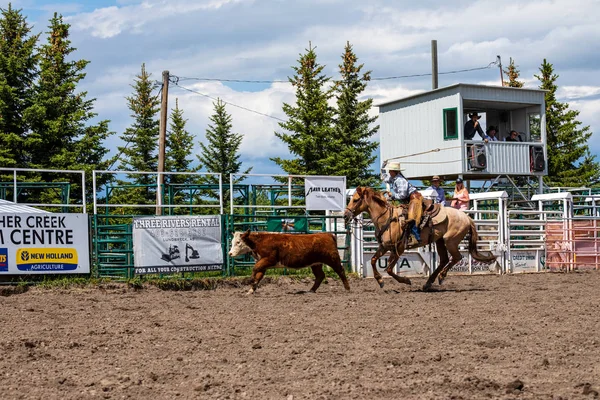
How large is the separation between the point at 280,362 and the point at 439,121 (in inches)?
759

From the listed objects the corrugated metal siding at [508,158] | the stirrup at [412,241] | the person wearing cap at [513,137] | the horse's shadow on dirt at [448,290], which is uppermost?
the person wearing cap at [513,137]

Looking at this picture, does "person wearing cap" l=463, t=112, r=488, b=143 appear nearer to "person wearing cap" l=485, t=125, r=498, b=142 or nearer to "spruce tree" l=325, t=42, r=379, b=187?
"person wearing cap" l=485, t=125, r=498, b=142

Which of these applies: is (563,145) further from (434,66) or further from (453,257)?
(453,257)

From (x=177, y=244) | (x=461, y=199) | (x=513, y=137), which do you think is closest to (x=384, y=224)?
(x=177, y=244)

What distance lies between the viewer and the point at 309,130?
34812 mm

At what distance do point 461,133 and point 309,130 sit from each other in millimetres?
10820

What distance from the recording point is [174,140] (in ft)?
129

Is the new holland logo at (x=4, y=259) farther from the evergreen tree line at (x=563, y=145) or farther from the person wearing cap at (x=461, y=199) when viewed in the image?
the evergreen tree line at (x=563, y=145)

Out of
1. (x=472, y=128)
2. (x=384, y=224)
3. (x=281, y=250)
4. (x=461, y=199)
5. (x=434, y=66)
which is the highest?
(x=434, y=66)

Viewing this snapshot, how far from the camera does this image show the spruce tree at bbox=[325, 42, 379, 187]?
34062 millimetres

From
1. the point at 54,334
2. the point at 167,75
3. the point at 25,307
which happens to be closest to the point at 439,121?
the point at 167,75

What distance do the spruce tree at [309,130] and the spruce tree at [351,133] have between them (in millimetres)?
382

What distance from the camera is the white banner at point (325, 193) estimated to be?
1677 centimetres

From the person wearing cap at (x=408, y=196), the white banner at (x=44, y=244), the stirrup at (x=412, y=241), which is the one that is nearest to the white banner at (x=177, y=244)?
the white banner at (x=44, y=244)
